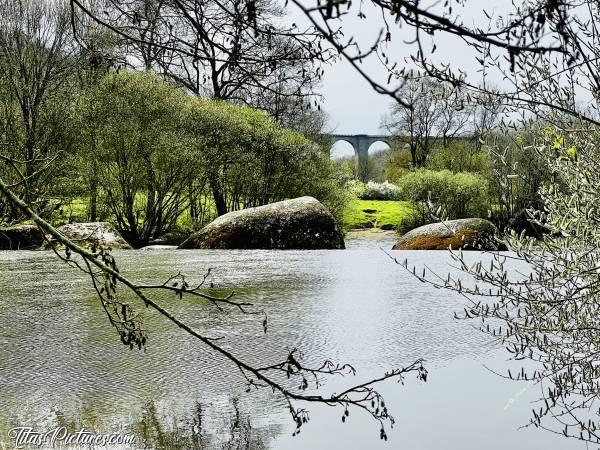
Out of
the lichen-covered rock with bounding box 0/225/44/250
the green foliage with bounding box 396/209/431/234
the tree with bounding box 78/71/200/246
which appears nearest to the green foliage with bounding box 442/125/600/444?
the lichen-covered rock with bounding box 0/225/44/250

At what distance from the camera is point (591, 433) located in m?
3.29

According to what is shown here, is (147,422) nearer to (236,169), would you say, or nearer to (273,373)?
(273,373)

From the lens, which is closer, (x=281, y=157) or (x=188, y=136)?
(x=188, y=136)

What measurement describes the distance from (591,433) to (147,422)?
201 centimetres

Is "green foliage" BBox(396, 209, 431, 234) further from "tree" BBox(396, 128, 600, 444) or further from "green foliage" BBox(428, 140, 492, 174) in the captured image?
"tree" BBox(396, 128, 600, 444)

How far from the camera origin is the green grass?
26042 millimetres

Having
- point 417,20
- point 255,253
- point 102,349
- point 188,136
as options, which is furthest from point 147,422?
point 188,136

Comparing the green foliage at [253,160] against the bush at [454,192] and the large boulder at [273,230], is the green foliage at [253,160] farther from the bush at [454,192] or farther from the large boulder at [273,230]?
the large boulder at [273,230]

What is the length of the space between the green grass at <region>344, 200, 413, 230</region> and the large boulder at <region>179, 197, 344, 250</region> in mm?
7314

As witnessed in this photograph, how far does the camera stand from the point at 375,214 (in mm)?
31828

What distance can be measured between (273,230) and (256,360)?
40.3 ft

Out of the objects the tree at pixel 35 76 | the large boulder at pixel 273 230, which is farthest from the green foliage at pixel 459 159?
the tree at pixel 35 76

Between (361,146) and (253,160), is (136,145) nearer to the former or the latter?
(253,160)

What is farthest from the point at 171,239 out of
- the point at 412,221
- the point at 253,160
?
the point at 412,221
